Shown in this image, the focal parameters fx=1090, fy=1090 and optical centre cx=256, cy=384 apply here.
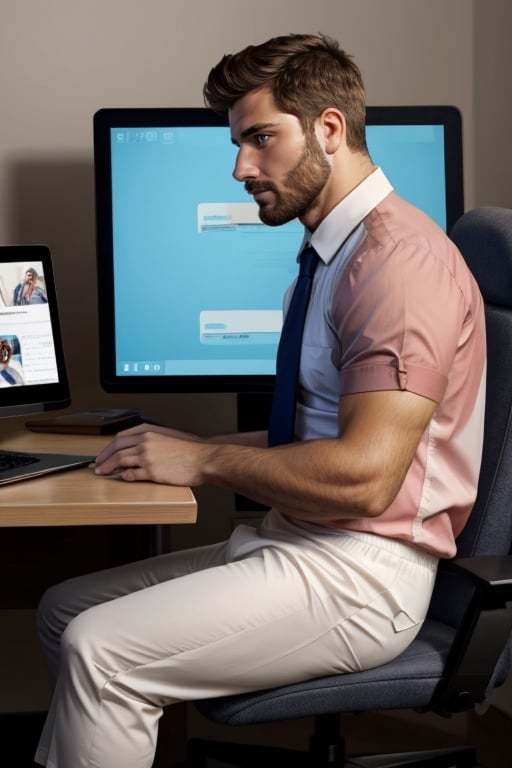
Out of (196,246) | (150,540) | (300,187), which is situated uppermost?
(300,187)

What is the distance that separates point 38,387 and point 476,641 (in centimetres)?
92

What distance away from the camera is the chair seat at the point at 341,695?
1.39 m

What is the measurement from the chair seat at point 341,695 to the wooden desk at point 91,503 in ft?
0.81

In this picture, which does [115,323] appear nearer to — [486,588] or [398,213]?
[398,213]

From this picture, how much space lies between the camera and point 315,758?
1623 mm

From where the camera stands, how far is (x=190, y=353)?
6.86 ft

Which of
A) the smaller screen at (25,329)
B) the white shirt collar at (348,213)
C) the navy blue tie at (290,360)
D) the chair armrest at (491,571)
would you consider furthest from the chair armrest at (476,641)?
the smaller screen at (25,329)

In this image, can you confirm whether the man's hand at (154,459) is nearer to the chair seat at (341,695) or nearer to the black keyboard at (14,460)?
the black keyboard at (14,460)

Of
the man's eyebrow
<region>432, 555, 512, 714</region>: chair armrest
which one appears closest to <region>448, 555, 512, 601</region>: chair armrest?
<region>432, 555, 512, 714</region>: chair armrest

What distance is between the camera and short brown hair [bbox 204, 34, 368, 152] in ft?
5.07

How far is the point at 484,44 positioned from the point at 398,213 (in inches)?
42.4

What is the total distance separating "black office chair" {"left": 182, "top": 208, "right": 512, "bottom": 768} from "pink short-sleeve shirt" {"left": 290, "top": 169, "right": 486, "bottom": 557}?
45 millimetres

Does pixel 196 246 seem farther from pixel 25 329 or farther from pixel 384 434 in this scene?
pixel 384 434

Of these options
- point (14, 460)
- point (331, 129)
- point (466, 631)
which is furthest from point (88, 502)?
point (331, 129)
